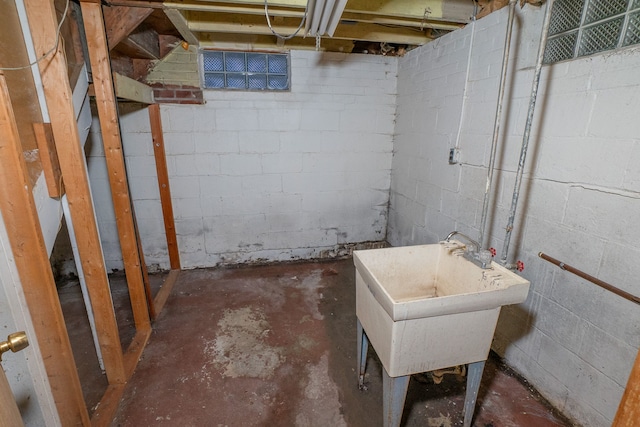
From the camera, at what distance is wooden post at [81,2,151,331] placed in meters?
1.67

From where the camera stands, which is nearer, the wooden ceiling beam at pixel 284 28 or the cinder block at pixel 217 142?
the wooden ceiling beam at pixel 284 28

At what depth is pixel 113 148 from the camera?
187cm

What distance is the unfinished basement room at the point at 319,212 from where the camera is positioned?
1288 millimetres

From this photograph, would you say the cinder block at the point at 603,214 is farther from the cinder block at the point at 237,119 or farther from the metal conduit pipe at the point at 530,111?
the cinder block at the point at 237,119

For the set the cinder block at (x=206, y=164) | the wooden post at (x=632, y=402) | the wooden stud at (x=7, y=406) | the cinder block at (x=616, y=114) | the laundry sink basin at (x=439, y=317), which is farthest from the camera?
the cinder block at (x=206, y=164)

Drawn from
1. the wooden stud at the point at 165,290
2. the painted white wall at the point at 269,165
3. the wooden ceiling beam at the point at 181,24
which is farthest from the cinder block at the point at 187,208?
the wooden ceiling beam at the point at 181,24

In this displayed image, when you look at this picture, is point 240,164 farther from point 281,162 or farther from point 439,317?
point 439,317

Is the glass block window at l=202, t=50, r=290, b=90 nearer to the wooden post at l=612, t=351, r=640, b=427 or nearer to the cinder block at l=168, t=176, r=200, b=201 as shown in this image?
the cinder block at l=168, t=176, r=200, b=201

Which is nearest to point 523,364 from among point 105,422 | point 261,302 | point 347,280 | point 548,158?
point 548,158

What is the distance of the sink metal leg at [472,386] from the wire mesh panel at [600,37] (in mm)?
1562

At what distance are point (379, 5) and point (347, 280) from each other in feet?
7.83

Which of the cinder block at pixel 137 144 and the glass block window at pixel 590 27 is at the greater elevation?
the glass block window at pixel 590 27

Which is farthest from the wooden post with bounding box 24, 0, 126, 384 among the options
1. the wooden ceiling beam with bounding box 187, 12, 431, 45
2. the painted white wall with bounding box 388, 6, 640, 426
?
the painted white wall with bounding box 388, 6, 640, 426

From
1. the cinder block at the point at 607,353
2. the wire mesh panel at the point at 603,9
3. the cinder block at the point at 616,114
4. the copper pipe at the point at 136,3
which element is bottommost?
the cinder block at the point at 607,353
